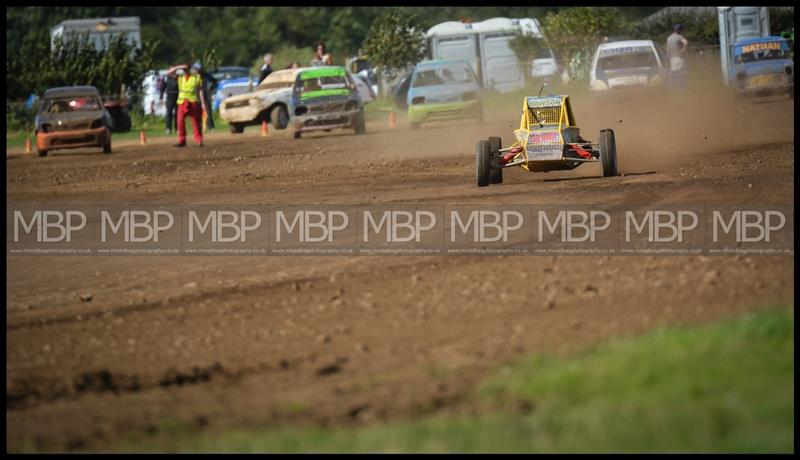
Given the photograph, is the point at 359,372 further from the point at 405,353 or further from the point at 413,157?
the point at 413,157

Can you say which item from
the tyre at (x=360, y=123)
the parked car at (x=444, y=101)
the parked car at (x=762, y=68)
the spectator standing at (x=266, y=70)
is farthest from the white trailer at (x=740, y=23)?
the spectator standing at (x=266, y=70)

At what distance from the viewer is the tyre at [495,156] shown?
54.0ft

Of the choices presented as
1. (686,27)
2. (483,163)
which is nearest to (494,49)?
(686,27)

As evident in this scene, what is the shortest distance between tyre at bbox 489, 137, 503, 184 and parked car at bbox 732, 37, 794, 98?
1640cm

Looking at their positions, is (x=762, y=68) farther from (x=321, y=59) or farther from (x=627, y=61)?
(x=321, y=59)

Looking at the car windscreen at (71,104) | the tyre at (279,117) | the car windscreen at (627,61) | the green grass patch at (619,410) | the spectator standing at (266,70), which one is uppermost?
the spectator standing at (266,70)

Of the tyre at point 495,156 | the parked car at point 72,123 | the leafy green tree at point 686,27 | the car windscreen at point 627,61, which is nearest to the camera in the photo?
the tyre at point 495,156

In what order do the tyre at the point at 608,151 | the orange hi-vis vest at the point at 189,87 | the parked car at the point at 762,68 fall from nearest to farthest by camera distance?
1. the tyre at the point at 608,151
2. the orange hi-vis vest at the point at 189,87
3. the parked car at the point at 762,68

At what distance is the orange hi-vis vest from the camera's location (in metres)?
27.2

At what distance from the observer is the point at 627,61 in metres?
33.5

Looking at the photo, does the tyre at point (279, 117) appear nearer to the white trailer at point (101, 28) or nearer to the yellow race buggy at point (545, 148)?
the yellow race buggy at point (545, 148)

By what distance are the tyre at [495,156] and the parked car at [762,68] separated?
53.8 feet

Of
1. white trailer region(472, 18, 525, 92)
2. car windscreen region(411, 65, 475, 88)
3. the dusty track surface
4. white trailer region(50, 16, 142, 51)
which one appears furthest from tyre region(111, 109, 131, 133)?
the dusty track surface

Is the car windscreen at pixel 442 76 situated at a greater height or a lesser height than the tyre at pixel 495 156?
greater
